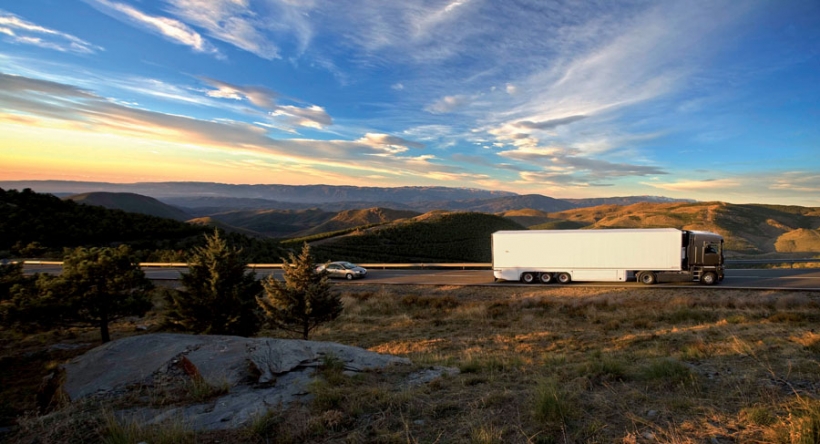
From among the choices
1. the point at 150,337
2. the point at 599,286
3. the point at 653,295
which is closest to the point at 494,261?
the point at 599,286

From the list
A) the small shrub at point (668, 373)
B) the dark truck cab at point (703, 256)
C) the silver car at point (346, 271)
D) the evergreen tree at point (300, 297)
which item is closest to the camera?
the small shrub at point (668, 373)

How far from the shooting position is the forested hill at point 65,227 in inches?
1479

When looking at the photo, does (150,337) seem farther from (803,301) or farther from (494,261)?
(803,301)

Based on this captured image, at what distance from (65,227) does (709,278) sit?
197 ft

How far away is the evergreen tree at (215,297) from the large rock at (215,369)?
3330 millimetres

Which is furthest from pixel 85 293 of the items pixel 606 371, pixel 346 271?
pixel 346 271

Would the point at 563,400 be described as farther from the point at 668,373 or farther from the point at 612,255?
the point at 612,255

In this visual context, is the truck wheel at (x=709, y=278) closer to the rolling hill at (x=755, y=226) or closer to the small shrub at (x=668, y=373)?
the small shrub at (x=668, y=373)

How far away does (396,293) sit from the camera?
2425 cm

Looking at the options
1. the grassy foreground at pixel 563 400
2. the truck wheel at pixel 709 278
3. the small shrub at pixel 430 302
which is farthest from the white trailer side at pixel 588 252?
the grassy foreground at pixel 563 400

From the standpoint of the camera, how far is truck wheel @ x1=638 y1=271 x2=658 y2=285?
2230 centimetres

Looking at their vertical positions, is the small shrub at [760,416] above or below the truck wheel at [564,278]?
above

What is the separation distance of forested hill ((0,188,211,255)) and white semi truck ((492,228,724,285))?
4046 cm

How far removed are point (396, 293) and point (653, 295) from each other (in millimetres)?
15184
